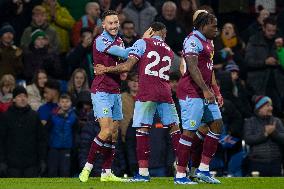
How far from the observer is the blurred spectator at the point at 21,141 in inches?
903

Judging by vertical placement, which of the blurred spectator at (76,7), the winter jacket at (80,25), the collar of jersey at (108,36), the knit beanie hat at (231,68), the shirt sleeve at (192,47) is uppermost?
the blurred spectator at (76,7)

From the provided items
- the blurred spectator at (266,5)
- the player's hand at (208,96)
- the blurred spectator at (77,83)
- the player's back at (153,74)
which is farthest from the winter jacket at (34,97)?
the player's hand at (208,96)

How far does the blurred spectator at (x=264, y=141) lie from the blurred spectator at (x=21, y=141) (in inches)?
166

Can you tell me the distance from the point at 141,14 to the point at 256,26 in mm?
2884

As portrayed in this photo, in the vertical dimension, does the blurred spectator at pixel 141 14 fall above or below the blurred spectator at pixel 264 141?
above

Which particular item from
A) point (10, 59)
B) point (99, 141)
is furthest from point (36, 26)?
point (99, 141)

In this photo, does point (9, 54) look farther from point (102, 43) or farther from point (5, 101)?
point (102, 43)

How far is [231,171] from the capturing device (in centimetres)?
2361

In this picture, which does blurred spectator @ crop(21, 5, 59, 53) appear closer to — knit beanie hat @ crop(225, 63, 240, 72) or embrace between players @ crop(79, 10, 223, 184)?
knit beanie hat @ crop(225, 63, 240, 72)

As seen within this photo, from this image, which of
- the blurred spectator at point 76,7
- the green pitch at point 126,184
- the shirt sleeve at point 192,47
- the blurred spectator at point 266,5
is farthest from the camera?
the blurred spectator at point 266,5

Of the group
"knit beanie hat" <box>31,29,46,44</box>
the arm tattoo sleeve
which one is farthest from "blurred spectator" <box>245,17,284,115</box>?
the arm tattoo sleeve

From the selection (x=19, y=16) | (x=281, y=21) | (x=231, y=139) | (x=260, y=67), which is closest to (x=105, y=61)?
(x=231, y=139)

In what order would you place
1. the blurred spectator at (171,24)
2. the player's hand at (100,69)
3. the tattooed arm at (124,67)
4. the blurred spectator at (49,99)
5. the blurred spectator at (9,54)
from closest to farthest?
the tattooed arm at (124,67), the player's hand at (100,69), the blurred spectator at (49,99), the blurred spectator at (9,54), the blurred spectator at (171,24)

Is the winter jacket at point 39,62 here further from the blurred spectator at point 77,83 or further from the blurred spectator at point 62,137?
→ the blurred spectator at point 62,137
